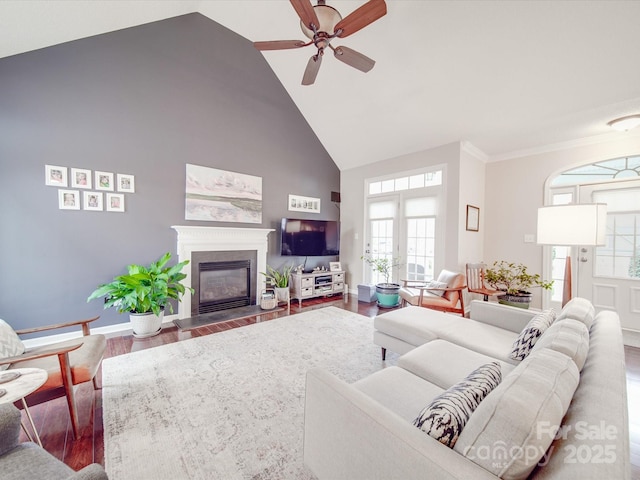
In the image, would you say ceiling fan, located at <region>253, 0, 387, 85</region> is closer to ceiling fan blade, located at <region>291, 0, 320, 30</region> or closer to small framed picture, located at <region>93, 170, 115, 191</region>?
ceiling fan blade, located at <region>291, 0, 320, 30</region>

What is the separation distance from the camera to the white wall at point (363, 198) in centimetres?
414

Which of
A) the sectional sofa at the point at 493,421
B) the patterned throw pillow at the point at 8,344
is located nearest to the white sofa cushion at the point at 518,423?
the sectional sofa at the point at 493,421

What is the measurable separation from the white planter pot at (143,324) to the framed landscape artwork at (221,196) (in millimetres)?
1491

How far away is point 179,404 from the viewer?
1.94 metres

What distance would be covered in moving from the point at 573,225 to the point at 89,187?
5.08m

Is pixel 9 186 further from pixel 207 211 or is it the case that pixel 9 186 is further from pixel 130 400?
pixel 130 400

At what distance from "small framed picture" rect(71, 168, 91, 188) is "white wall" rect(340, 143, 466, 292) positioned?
14.7 feet

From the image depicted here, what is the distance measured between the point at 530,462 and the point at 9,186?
15.0ft

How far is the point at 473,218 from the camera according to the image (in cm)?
446

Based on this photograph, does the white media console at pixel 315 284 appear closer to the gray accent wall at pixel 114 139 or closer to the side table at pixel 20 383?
the gray accent wall at pixel 114 139

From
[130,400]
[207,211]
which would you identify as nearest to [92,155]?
[207,211]

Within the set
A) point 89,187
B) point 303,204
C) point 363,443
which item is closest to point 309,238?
point 303,204

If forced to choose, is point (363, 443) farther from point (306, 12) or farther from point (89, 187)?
point (89, 187)

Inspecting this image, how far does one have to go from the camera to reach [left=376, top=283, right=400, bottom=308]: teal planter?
450cm
